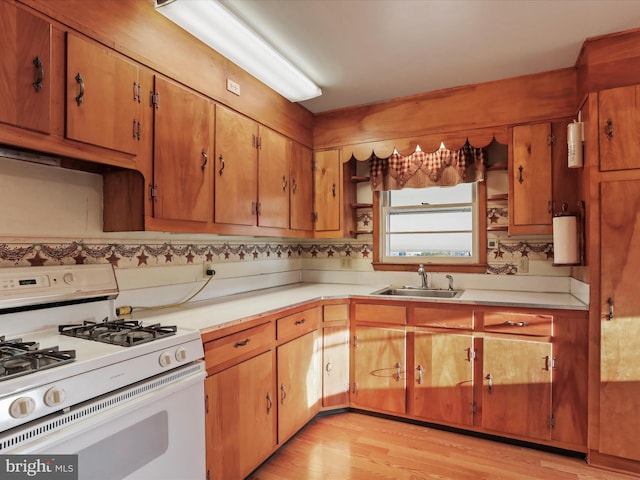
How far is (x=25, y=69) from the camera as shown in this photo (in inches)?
52.2

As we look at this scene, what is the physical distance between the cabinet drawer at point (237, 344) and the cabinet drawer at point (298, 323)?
105 millimetres

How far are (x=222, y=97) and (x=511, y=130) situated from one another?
1939mm

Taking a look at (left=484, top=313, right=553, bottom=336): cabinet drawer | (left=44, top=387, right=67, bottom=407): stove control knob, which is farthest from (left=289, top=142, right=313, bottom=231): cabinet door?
(left=44, top=387, right=67, bottom=407): stove control knob

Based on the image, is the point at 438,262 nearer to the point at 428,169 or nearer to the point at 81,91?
the point at 428,169

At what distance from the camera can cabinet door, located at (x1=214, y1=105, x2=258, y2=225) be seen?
7.23ft

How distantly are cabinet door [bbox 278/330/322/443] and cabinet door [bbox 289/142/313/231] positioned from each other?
917 millimetres

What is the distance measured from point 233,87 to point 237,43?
0.35 m

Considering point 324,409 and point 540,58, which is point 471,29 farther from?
point 324,409

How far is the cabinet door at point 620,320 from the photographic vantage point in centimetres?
206

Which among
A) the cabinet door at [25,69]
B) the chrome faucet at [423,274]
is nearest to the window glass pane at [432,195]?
the chrome faucet at [423,274]

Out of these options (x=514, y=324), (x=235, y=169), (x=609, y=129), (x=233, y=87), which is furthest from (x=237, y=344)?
(x=609, y=129)

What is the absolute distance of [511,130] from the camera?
262 cm

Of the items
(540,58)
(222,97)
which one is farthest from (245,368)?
(540,58)

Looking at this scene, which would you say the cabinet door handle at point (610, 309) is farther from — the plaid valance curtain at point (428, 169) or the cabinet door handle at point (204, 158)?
the cabinet door handle at point (204, 158)
